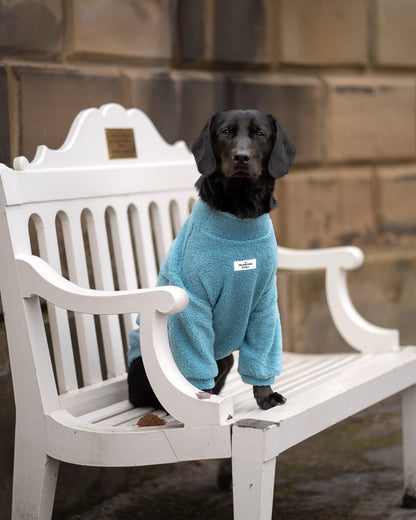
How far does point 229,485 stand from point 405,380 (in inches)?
33.9

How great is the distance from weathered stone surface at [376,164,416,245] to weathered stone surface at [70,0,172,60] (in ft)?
5.22

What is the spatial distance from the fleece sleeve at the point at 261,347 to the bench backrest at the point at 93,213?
562mm

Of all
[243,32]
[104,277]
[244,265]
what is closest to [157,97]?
[243,32]

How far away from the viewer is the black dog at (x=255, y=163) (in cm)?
256

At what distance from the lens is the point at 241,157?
2.48 metres

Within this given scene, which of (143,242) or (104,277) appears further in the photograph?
(143,242)

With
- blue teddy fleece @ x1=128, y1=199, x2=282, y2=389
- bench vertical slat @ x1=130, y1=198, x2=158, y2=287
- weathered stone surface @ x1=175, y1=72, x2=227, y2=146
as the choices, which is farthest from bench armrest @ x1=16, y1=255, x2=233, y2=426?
weathered stone surface @ x1=175, y1=72, x2=227, y2=146

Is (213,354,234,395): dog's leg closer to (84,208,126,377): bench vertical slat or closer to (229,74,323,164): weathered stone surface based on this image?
(84,208,126,377): bench vertical slat

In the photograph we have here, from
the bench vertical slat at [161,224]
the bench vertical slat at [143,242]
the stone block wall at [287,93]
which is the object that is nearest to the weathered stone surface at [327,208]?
the stone block wall at [287,93]

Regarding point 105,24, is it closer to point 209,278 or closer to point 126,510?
point 209,278

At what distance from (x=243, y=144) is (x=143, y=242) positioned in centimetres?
84

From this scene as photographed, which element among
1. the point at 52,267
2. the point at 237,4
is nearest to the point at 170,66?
the point at 237,4

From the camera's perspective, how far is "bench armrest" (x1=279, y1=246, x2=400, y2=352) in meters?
3.27

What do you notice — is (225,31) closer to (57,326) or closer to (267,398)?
(57,326)
